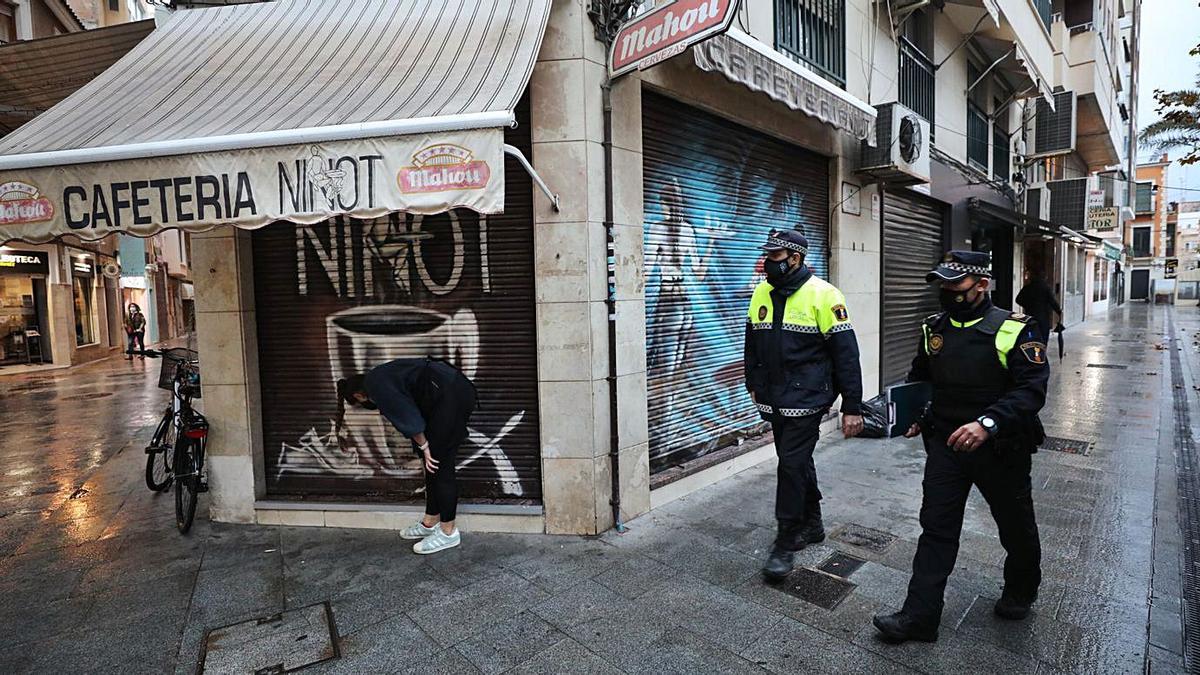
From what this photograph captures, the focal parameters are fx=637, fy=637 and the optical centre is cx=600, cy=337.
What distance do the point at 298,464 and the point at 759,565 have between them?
3.58 meters

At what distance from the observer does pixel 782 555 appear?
Result: 3.76 m

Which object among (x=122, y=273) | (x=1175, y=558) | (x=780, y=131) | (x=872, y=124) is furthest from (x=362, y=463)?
(x=122, y=273)

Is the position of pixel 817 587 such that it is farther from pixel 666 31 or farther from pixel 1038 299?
pixel 1038 299

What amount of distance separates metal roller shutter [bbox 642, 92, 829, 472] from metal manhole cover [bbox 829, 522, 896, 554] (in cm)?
153

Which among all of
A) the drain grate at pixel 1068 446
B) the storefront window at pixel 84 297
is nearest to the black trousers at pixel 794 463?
the drain grate at pixel 1068 446

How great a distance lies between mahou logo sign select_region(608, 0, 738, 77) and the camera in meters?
3.66

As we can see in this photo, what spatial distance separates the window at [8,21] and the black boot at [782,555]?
2120 centimetres

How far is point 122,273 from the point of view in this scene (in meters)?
24.7

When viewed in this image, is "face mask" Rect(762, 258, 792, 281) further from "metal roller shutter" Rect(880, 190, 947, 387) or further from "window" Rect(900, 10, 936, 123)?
"window" Rect(900, 10, 936, 123)

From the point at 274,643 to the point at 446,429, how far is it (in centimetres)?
148

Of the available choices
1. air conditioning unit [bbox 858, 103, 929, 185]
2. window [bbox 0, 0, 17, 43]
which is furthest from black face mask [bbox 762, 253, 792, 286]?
window [bbox 0, 0, 17, 43]

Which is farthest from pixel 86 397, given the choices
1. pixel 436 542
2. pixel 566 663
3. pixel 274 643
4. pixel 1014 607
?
pixel 1014 607

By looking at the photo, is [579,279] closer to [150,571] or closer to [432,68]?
[432,68]

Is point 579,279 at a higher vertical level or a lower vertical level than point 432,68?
lower
